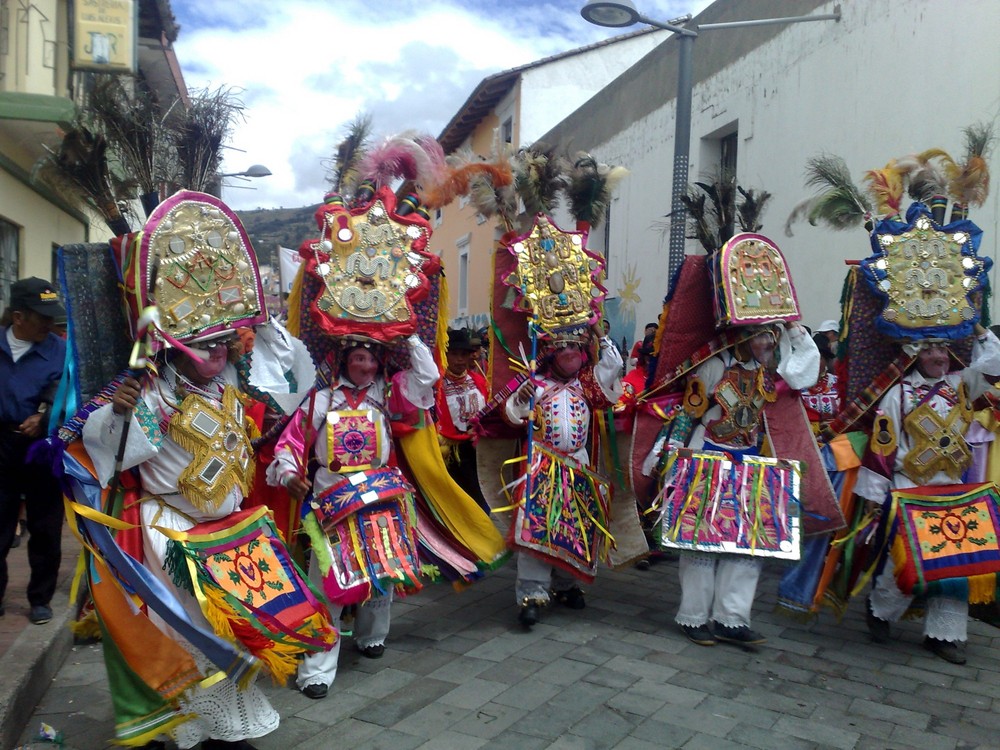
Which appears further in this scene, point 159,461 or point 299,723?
point 299,723

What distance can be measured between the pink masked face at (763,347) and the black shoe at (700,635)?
145cm

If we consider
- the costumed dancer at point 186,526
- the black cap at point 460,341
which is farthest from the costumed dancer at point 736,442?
the costumed dancer at point 186,526

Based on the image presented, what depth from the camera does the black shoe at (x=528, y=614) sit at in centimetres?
504

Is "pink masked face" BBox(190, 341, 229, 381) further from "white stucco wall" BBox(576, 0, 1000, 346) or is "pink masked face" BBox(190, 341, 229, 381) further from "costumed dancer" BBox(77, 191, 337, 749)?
"white stucco wall" BBox(576, 0, 1000, 346)

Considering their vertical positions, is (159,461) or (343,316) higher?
(343,316)

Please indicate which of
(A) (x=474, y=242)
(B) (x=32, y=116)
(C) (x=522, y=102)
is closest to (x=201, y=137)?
(B) (x=32, y=116)

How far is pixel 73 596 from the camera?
143 inches

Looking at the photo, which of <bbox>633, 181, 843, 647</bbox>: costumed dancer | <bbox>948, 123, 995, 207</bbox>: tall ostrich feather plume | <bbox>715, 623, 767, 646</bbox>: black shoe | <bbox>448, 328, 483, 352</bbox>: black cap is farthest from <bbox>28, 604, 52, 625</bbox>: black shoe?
<bbox>948, 123, 995, 207</bbox>: tall ostrich feather plume

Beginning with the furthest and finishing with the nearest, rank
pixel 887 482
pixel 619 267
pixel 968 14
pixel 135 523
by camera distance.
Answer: pixel 619 267 < pixel 968 14 < pixel 887 482 < pixel 135 523

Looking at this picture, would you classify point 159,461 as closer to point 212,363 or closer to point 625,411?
point 212,363

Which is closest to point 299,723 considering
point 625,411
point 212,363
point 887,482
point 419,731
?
point 419,731

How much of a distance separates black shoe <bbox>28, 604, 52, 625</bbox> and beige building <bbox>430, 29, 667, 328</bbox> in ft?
46.9

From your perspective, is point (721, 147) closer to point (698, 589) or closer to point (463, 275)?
point (698, 589)

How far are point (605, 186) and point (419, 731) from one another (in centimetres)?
323
